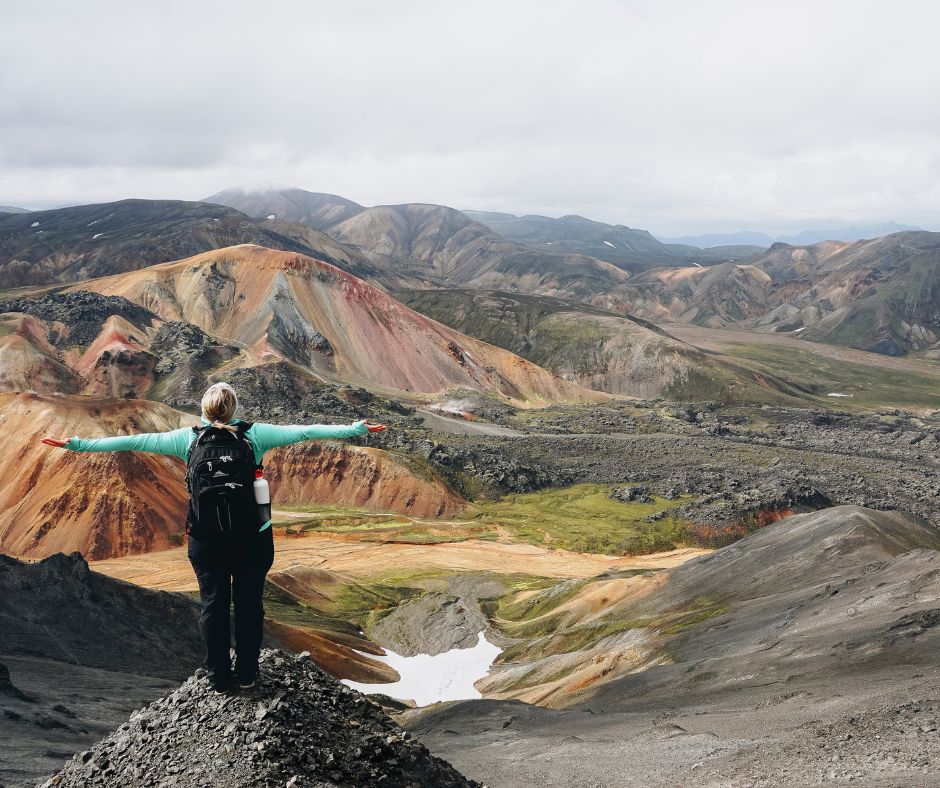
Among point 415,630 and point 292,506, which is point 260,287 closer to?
point 292,506

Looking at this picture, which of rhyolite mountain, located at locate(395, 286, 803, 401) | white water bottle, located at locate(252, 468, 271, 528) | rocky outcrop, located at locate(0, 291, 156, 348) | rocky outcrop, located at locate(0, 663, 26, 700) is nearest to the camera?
white water bottle, located at locate(252, 468, 271, 528)

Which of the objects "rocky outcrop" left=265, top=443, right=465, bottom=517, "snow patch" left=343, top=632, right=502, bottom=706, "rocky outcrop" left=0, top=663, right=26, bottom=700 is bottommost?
"snow patch" left=343, top=632, right=502, bottom=706

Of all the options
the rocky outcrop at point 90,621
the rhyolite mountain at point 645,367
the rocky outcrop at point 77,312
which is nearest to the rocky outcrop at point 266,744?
the rocky outcrop at point 90,621

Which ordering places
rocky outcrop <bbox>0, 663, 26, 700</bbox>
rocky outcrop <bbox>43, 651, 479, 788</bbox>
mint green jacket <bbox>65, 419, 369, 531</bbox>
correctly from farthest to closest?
rocky outcrop <bbox>0, 663, 26, 700</bbox> → rocky outcrop <bbox>43, 651, 479, 788</bbox> → mint green jacket <bbox>65, 419, 369, 531</bbox>

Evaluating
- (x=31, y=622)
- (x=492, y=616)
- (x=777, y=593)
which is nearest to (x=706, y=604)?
(x=777, y=593)

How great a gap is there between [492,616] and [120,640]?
95.7 ft

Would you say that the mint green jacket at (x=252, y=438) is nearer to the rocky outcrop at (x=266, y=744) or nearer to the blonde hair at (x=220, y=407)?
the blonde hair at (x=220, y=407)

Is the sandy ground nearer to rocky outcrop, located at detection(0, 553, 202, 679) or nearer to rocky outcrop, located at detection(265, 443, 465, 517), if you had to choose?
rocky outcrop, located at detection(265, 443, 465, 517)

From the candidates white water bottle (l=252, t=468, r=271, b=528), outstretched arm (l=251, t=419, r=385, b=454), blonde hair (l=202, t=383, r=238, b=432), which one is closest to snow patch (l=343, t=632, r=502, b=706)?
white water bottle (l=252, t=468, r=271, b=528)

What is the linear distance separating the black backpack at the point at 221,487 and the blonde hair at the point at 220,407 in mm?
114

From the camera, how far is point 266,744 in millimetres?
10094

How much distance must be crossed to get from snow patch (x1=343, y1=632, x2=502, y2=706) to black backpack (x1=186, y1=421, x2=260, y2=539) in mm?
38161

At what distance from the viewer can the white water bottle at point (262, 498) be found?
897 centimetres

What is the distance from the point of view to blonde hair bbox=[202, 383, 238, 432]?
29.9ft
